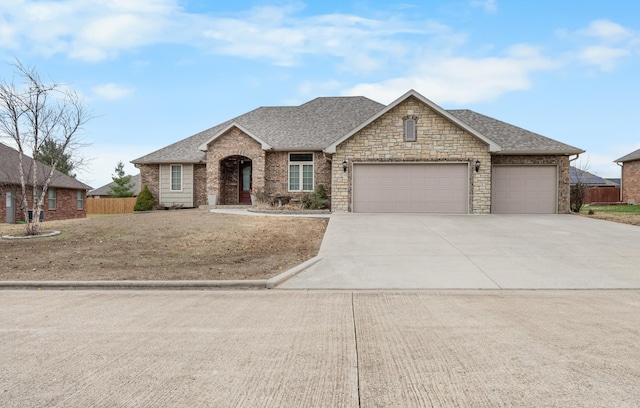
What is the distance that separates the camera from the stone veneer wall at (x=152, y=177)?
932 inches

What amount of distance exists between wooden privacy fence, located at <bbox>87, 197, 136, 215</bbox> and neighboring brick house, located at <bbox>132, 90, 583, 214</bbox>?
55.0 ft

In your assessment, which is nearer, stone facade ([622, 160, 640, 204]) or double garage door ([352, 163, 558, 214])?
double garage door ([352, 163, 558, 214])

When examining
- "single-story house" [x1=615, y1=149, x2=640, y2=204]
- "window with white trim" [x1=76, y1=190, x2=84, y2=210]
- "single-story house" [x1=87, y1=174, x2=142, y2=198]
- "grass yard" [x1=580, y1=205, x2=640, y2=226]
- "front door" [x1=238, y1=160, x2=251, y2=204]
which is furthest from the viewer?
"single-story house" [x1=87, y1=174, x2=142, y2=198]

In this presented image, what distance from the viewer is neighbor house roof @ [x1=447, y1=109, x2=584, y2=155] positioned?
19031 millimetres

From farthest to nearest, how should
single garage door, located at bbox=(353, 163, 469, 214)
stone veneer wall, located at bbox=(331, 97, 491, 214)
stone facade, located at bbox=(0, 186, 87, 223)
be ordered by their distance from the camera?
stone facade, located at bbox=(0, 186, 87, 223) → single garage door, located at bbox=(353, 163, 469, 214) → stone veneer wall, located at bbox=(331, 97, 491, 214)

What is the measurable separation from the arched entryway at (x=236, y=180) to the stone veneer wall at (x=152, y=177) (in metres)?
4.08

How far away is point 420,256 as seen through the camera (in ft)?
31.8

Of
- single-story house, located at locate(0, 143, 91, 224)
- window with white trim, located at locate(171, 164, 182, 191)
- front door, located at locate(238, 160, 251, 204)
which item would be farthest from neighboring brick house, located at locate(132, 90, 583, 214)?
single-story house, located at locate(0, 143, 91, 224)

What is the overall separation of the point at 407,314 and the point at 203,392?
310 centimetres

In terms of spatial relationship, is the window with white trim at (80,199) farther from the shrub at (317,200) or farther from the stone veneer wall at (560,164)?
the stone veneer wall at (560,164)

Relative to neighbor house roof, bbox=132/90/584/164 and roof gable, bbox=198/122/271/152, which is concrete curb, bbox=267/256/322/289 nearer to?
neighbor house roof, bbox=132/90/584/164

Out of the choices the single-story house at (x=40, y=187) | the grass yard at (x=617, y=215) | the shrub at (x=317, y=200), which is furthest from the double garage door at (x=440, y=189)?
the single-story house at (x=40, y=187)

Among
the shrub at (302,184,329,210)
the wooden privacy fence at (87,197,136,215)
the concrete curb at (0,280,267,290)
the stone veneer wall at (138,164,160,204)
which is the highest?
the stone veneer wall at (138,164,160,204)

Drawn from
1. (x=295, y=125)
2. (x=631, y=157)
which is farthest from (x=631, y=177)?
(x=295, y=125)
